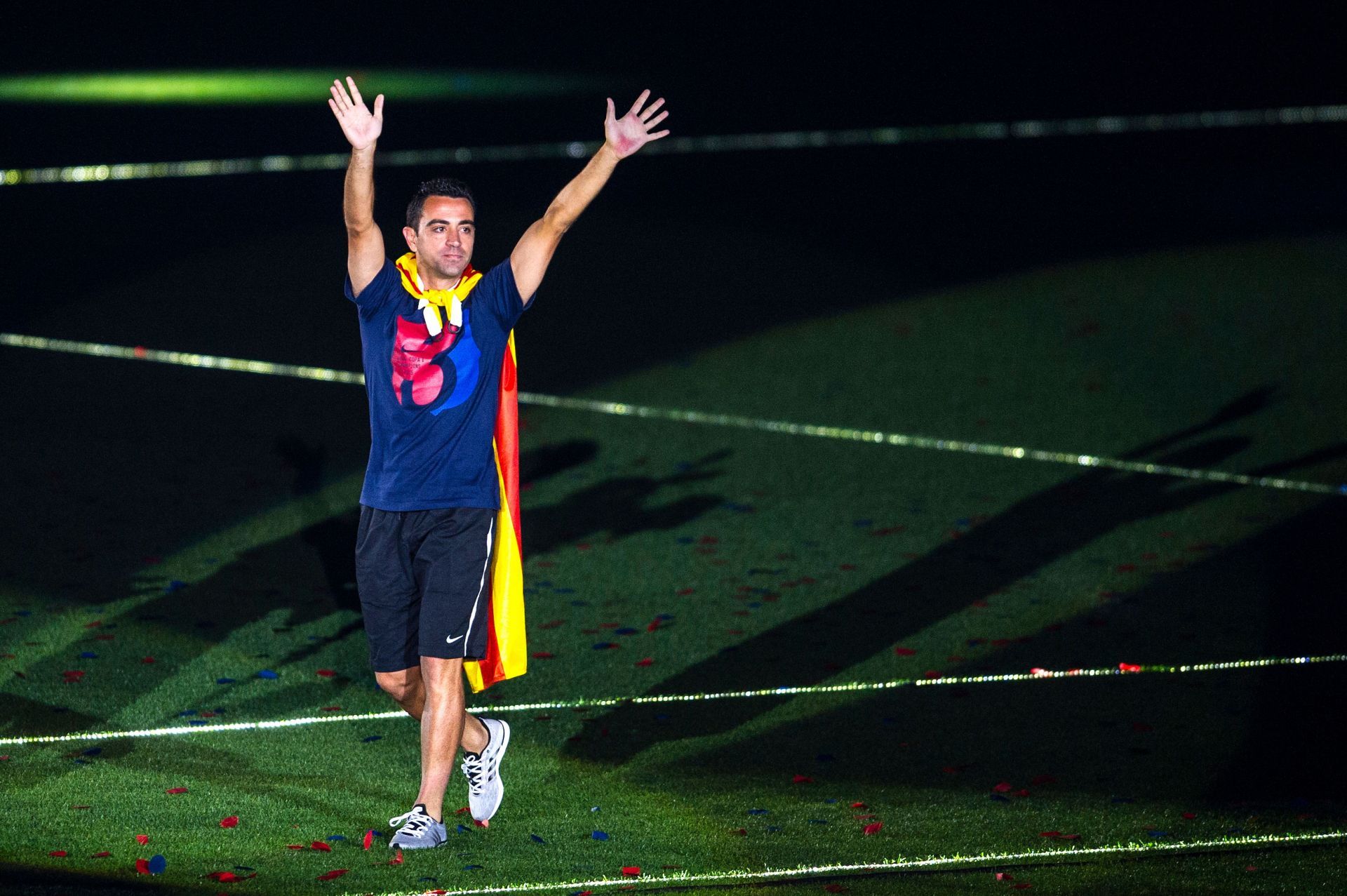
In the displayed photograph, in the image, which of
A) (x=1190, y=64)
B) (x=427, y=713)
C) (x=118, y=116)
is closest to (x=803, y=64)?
(x=1190, y=64)

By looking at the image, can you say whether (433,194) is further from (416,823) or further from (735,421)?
(735,421)

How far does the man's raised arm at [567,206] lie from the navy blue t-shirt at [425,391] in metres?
0.04

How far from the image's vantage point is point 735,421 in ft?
34.6

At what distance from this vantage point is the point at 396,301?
4840 millimetres

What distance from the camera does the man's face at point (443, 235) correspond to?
15.8 feet

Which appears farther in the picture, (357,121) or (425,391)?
(425,391)

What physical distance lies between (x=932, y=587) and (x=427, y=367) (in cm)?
370

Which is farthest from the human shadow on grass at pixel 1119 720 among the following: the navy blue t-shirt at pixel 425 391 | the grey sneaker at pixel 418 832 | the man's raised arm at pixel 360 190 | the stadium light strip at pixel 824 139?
the stadium light strip at pixel 824 139

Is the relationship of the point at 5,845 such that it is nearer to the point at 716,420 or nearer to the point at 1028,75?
the point at 716,420

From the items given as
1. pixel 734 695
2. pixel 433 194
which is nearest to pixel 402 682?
pixel 433 194

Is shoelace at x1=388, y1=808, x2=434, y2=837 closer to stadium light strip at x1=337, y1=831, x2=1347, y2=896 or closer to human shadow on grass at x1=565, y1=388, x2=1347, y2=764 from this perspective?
stadium light strip at x1=337, y1=831, x2=1347, y2=896

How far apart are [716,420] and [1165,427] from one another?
2.79 metres

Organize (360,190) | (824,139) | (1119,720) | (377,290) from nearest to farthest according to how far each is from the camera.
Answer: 1. (360,190)
2. (377,290)
3. (1119,720)
4. (824,139)

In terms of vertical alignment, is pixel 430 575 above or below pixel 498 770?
above
